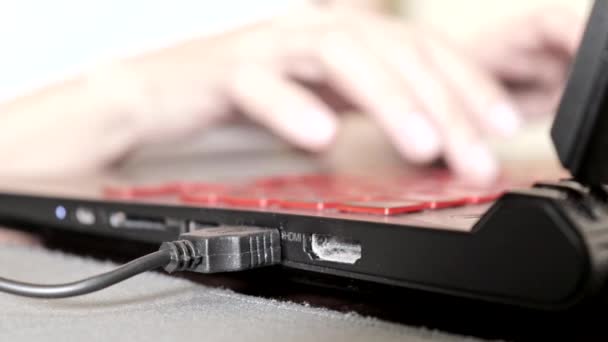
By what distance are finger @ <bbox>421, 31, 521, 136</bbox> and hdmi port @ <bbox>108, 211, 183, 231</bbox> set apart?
49cm

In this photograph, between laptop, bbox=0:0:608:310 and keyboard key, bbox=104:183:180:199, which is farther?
keyboard key, bbox=104:183:180:199

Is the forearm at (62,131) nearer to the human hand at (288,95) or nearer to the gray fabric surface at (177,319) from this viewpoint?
the human hand at (288,95)

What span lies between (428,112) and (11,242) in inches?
17.4

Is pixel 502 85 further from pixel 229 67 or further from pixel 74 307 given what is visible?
pixel 74 307

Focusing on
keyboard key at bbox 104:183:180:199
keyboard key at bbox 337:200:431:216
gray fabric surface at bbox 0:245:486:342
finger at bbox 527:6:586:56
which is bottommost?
gray fabric surface at bbox 0:245:486:342

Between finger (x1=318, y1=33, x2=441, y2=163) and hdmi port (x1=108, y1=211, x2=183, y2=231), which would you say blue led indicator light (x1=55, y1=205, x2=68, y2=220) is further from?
finger (x1=318, y1=33, x2=441, y2=163)

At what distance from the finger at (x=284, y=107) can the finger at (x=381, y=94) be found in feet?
0.15


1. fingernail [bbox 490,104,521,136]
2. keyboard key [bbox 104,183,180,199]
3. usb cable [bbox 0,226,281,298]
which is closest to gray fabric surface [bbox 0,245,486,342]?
usb cable [bbox 0,226,281,298]

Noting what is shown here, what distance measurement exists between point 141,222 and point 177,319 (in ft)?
0.35

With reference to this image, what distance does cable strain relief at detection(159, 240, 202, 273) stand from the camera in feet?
0.78

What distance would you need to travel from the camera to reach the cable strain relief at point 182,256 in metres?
0.24

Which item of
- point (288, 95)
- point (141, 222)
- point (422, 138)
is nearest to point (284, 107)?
point (288, 95)

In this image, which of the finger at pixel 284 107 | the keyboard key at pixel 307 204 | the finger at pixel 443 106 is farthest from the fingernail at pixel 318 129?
the keyboard key at pixel 307 204

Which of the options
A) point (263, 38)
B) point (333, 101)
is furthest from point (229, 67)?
point (333, 101)
